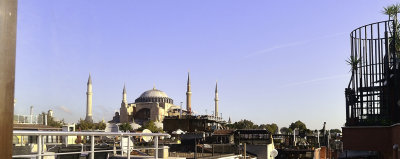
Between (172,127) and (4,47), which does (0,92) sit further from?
(172,127)

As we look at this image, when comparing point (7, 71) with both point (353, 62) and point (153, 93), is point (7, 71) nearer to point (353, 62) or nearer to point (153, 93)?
point (353, 62)

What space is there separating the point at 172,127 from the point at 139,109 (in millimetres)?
69159

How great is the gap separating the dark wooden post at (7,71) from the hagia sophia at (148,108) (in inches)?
4902

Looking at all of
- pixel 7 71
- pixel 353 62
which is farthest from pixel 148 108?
pixel 7 71

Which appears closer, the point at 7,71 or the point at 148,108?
the point at 7,71

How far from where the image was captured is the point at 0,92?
2.51 meters

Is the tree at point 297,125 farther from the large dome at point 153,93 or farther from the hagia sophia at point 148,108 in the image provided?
the large dome at point 153,93

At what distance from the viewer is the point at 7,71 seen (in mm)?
2594

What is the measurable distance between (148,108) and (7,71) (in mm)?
137276

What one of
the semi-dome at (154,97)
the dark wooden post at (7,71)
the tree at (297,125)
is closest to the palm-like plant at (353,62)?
the dark wooden post at (7,71)

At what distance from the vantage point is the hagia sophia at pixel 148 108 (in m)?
133

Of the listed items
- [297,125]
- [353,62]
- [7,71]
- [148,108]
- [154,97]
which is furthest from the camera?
[154,97]

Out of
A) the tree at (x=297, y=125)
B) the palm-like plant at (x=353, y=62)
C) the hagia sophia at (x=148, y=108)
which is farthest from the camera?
the hagia sophia at (x=148, y=108)

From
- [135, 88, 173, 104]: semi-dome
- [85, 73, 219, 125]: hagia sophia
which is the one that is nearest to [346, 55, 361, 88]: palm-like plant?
[85, 73, 219, 125]: hagia sophia
